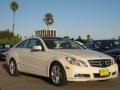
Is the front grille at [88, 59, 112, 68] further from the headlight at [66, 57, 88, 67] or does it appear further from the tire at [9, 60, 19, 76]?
the tire at [9, 60, 19, 76]

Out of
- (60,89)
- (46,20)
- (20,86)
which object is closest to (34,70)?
(20,86)

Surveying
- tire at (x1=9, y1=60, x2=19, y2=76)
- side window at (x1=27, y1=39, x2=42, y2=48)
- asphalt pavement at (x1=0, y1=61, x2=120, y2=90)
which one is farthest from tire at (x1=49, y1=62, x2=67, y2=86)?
tire at (x1=9, y1=60, x2=19, y2=76)

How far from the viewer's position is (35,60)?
11695mm

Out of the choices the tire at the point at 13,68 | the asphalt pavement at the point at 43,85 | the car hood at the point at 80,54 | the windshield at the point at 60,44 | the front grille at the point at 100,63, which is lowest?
the asphalt pavement at the point at 43,85

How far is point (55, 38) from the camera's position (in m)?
12.2

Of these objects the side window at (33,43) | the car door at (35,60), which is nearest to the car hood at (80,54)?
the car door at (35,60)

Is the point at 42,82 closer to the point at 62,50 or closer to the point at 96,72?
the point at 62,50

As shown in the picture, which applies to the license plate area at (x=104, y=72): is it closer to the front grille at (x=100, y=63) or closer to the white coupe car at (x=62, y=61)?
the white coupe car at (x=62, y=61)

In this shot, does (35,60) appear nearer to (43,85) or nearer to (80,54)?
(43,85)

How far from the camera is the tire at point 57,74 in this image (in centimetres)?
1020

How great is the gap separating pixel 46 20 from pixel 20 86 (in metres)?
76.2

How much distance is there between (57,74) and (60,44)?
59.7 inches

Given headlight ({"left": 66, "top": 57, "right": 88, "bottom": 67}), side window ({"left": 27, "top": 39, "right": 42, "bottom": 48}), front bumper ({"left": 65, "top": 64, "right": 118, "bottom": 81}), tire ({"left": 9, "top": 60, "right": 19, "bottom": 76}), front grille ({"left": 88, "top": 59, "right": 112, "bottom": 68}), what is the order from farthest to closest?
1. tire ({"left": 9, "top": 60, "right": 19, "bottom": 76})
2. side window ({"left": 27, "top": 39, "right": 42, "bottom": 48})
3. front grille ({"left": 88, "top": 59, "right": 112, "bottom": 68})
4. headlight ({"left": 66, "top": 57, "right": 88, "bottom": 67})
5. front bumper ({"left": 65, "top": 64, "right": 118, "bottom": 81})

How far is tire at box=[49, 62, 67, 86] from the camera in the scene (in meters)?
10.2
